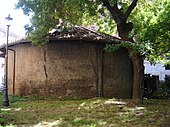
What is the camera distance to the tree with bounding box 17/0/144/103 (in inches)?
537

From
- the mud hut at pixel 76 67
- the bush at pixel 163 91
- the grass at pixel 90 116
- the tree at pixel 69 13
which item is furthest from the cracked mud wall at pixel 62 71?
the bush at pixel 163 91

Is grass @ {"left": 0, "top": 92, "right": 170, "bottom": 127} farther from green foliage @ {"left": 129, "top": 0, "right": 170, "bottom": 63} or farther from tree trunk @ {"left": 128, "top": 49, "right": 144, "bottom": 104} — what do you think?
green foliage @ {"left": 129, "top": 0, "right": 170, "bottom": 63}

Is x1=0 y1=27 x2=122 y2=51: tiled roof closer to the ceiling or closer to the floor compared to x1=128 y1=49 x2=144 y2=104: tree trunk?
closer to the ceiling

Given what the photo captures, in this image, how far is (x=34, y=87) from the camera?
1792 centimetres

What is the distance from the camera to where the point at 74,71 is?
1728cm

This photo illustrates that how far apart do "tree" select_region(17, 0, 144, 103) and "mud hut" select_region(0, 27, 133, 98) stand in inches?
71.0

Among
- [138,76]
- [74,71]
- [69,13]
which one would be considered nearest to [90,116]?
[138,76]

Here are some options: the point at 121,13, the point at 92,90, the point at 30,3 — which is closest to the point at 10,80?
the point at 92,90

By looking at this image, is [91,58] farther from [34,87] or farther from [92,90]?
[34,87]

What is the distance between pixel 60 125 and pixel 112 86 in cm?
879

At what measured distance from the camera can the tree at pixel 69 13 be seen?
44.8 ft

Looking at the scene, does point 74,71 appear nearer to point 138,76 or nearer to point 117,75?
point 117,75

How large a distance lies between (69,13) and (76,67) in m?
3.51

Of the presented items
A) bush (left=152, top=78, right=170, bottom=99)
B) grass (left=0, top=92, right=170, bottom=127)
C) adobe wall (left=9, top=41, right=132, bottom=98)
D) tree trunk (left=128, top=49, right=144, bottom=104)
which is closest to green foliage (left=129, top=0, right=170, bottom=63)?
grass (left=0, top=92, right=170, bottom=127)
